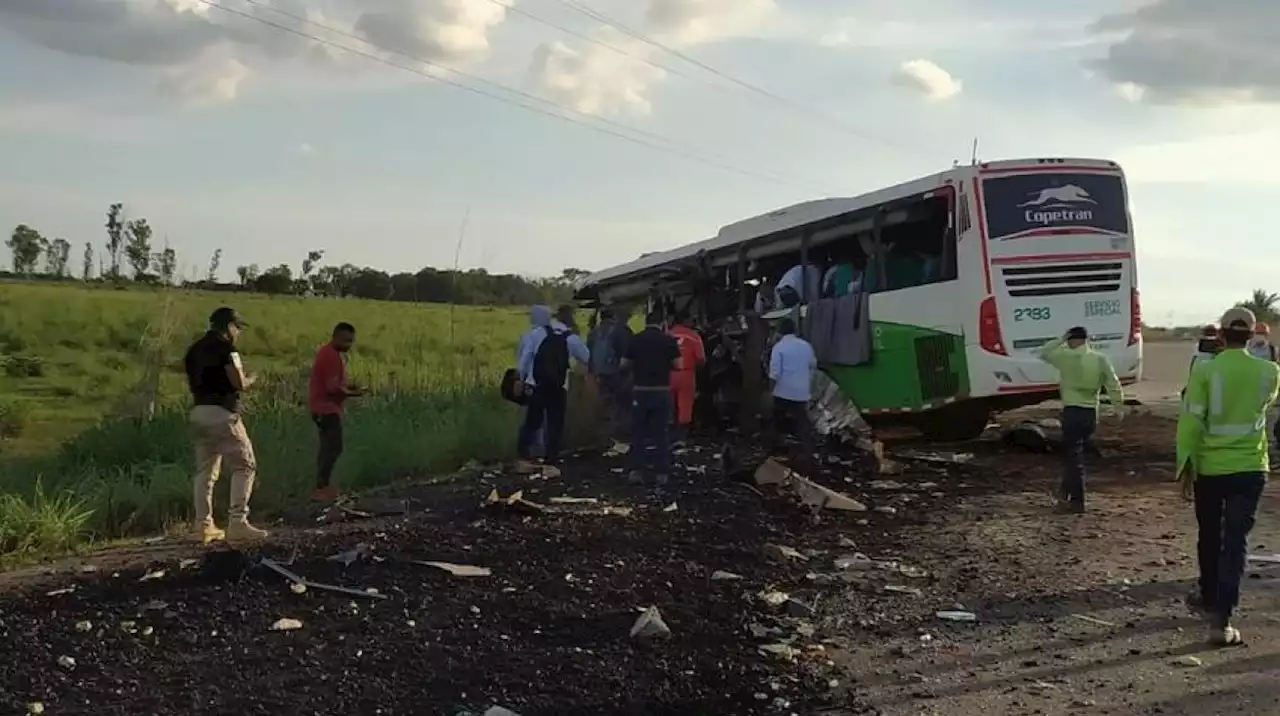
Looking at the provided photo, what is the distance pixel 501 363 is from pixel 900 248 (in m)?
14.6

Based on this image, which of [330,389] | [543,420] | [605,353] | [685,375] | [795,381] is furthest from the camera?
[605,353]

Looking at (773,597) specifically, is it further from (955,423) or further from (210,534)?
(955,423)

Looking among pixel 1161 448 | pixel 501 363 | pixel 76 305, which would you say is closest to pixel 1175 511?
pixel 1161 448

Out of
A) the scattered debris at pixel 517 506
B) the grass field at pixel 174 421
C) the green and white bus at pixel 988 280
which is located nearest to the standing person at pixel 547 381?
the grass field at pixel 174 421

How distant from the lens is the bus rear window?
521 inches

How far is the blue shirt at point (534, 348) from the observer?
1368 cm

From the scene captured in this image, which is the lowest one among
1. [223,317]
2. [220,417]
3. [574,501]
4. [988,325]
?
[574,501]

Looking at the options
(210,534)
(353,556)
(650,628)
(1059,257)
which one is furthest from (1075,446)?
(210,534)

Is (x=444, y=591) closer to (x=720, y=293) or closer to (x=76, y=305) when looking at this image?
(x=720, y=293)

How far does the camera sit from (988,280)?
1315 cm

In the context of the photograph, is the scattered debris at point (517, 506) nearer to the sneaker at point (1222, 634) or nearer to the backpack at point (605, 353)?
the sneaker at point (1222, 634)

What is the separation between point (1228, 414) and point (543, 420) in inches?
342

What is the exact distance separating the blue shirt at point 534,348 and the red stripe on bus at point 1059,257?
4555 mm

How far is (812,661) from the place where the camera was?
6434mm
